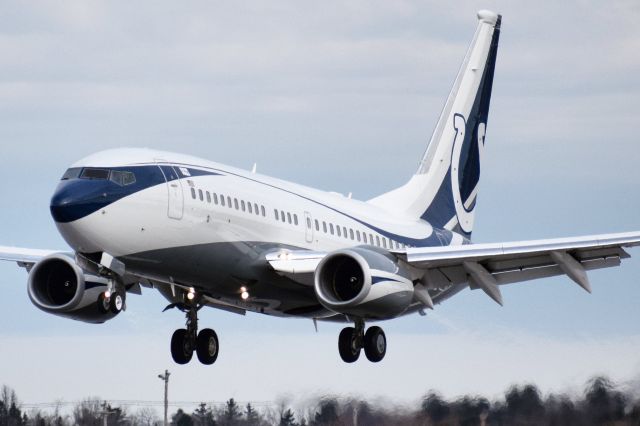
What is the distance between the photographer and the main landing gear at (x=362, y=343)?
1708 inches

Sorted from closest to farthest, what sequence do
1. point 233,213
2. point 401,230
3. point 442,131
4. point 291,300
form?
point 233,213
point 291,300
point 401,230
point 442,131

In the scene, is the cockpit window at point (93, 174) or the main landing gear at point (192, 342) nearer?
the cockpit window at point (93, 174)

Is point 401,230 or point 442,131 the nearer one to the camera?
point 401,230

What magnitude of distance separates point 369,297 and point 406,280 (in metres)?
1.66

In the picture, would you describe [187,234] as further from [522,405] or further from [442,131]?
[442,131]

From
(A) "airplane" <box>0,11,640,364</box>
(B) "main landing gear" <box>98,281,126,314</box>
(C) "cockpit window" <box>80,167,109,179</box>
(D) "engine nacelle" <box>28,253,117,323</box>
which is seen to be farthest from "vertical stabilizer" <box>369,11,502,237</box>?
(C) "cockpit window" <box>80,167,109,179</box>

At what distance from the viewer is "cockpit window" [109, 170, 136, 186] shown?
37062 millimetres

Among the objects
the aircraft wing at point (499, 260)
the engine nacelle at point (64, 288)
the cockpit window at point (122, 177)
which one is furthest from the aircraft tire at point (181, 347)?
the cockpit window at point (122, 177)

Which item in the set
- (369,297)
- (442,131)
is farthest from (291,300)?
Result: (442,131)

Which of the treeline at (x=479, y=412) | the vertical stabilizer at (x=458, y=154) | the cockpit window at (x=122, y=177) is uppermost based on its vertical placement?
the vertical stabilizer at (x=458, y=154)

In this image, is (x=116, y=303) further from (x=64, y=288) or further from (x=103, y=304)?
(x=64, y=288)

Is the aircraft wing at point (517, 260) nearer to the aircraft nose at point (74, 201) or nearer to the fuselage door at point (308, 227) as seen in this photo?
the fuselage door at point (308, 227)

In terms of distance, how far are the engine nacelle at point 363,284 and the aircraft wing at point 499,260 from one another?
0.54 meters

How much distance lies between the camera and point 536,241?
41.4 m
